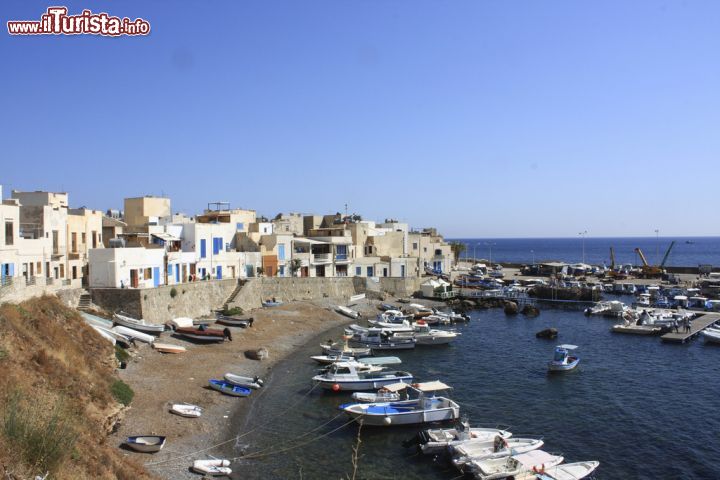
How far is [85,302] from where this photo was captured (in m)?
41.7

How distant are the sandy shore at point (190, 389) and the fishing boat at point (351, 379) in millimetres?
5123

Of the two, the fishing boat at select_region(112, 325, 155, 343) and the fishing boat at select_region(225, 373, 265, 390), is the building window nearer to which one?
the fishing boat at select_region(112, 325, 155, 343)

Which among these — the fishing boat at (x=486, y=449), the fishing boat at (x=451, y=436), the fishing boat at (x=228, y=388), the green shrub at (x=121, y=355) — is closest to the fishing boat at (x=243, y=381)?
the fishing boat at (x=228, y=388)

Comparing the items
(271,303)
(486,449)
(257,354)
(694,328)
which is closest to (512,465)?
(486,449)

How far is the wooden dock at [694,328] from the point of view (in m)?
53.5

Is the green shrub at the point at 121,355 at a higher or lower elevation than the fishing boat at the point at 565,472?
higher

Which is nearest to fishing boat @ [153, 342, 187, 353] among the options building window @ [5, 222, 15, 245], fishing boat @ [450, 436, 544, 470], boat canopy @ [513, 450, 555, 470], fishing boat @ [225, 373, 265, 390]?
fishing boat @ [225, 373, 265, 390]

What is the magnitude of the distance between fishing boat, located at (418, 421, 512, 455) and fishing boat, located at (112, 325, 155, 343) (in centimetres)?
2129

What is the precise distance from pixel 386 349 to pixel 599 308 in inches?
1323

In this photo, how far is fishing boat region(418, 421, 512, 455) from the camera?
26125 mm

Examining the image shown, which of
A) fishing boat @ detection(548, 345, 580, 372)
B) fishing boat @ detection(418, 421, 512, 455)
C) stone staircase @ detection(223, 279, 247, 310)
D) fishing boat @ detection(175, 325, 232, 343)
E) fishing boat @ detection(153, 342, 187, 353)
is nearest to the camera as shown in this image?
fishing boat @ detection(418, 421, 512, 455)

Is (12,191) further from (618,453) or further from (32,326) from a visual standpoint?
(618,453)

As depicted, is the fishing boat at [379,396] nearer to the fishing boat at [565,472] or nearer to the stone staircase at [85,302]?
the fishing boat at [565,472]

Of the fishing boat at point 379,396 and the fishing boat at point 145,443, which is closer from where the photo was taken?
the fishing boat at point 145,443
